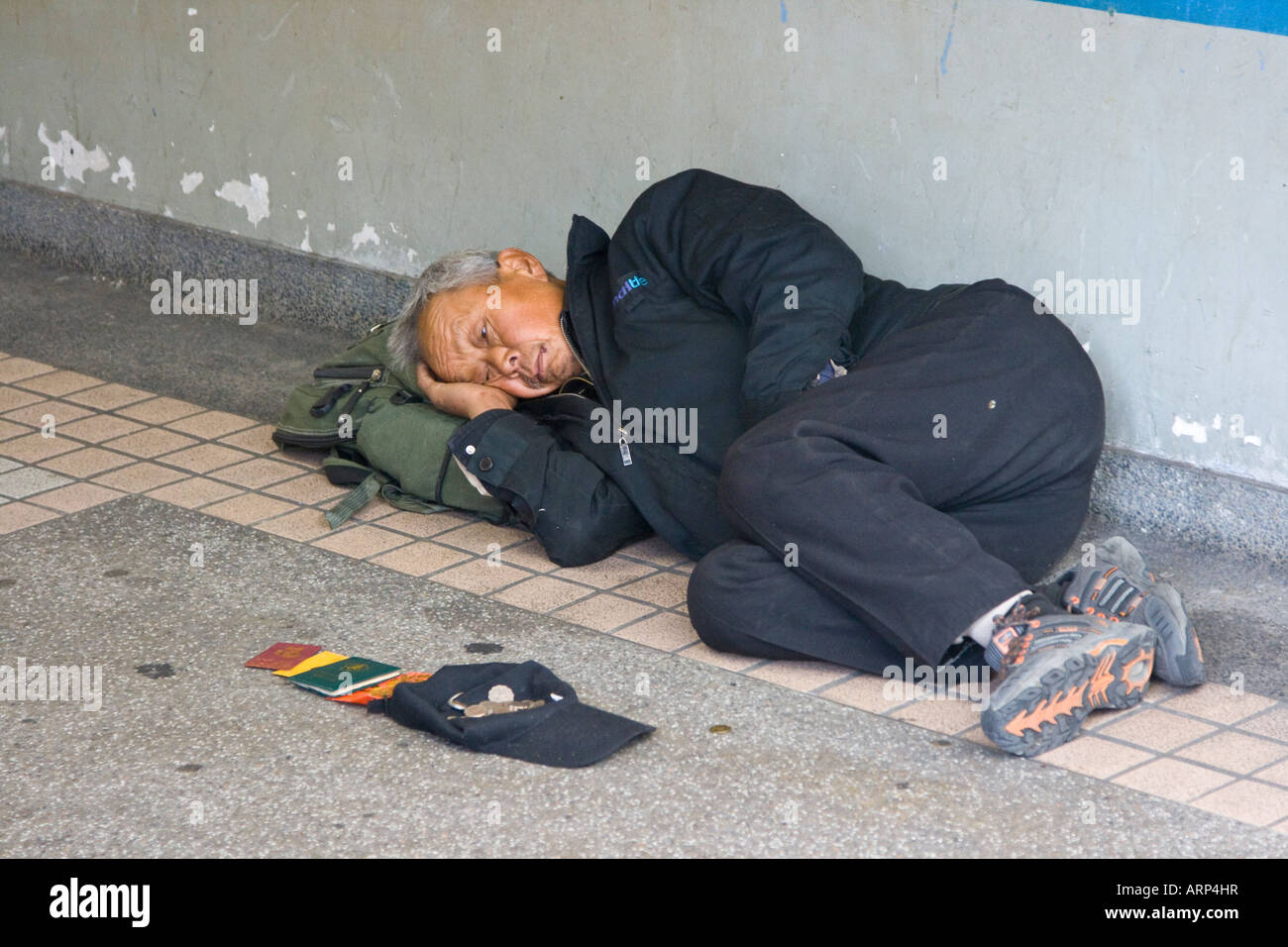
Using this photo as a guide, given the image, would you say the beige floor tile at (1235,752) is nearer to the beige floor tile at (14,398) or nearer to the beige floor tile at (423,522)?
the beige floor tile at (423,522)

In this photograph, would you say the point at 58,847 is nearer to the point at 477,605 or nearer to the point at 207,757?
the point at 207,757

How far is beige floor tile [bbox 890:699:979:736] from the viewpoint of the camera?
2697mm

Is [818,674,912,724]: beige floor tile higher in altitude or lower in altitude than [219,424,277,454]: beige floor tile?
lower

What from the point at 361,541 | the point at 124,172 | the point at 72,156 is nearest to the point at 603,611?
the point at 361,541

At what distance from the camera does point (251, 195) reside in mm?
5051

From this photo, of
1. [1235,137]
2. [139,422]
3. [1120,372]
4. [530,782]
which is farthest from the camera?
[139,422]

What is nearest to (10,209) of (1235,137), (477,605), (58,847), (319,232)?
(319,232)

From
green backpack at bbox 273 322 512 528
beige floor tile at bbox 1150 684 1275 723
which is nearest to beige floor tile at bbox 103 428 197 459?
green backpack at bbox 273 322 512 528

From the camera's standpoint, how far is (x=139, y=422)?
426cm

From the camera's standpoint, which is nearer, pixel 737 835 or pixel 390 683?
pixel 737 835

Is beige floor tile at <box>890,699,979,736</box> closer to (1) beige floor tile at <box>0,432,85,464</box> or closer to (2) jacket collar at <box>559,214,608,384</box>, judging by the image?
(2) jacket collar at <box>559,214,608,384</box>

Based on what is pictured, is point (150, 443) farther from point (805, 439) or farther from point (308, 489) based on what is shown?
point (805, 439)

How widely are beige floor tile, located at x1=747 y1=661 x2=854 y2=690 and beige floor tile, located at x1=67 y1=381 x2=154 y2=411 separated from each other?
2.28 meters
